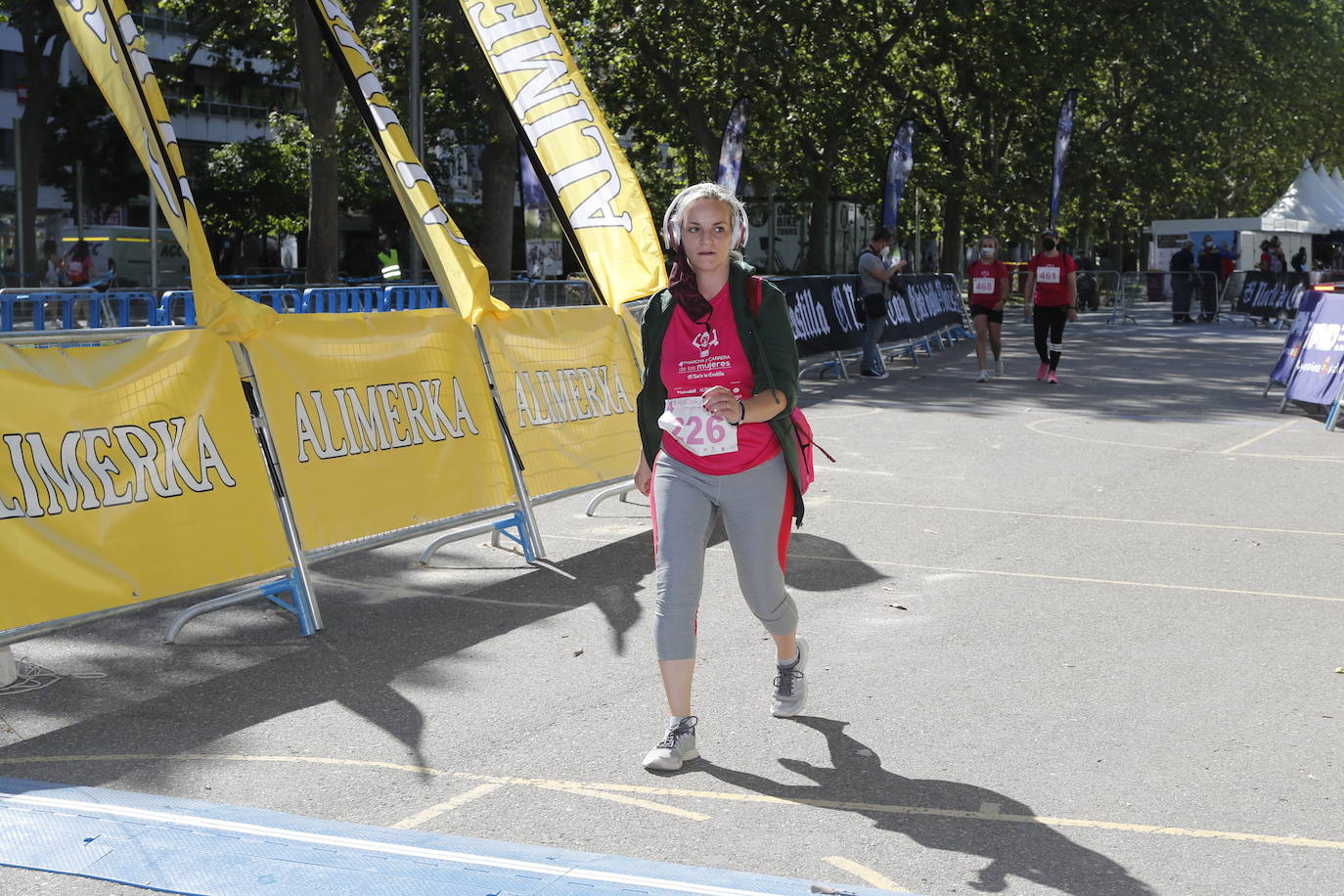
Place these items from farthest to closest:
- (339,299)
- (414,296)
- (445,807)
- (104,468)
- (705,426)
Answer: (414,296)
(339,299)
(104,468)
(705,426)
(445,807)

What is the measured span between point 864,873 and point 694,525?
134cm

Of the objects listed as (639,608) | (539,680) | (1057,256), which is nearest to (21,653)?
(539,680)

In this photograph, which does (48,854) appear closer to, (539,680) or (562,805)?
(562,805)

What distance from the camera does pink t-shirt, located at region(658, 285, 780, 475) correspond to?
503 centimetres

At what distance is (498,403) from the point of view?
8.32 m

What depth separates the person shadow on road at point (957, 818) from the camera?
4160 mm

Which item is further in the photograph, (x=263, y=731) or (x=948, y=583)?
(x=948, y=583)

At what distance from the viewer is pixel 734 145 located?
25.7 m

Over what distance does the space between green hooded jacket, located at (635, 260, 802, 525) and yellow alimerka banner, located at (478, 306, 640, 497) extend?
3.30 metres

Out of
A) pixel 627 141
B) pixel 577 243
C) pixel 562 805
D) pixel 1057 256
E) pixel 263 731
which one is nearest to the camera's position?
pixel 562 805

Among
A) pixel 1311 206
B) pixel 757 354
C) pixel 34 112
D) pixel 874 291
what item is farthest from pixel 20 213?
pixel 1311 206

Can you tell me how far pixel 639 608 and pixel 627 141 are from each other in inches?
2087

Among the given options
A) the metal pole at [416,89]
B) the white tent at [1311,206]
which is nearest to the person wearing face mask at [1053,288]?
the metal pole at [416,89]

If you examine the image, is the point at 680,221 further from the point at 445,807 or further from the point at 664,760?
the point at 445,807
